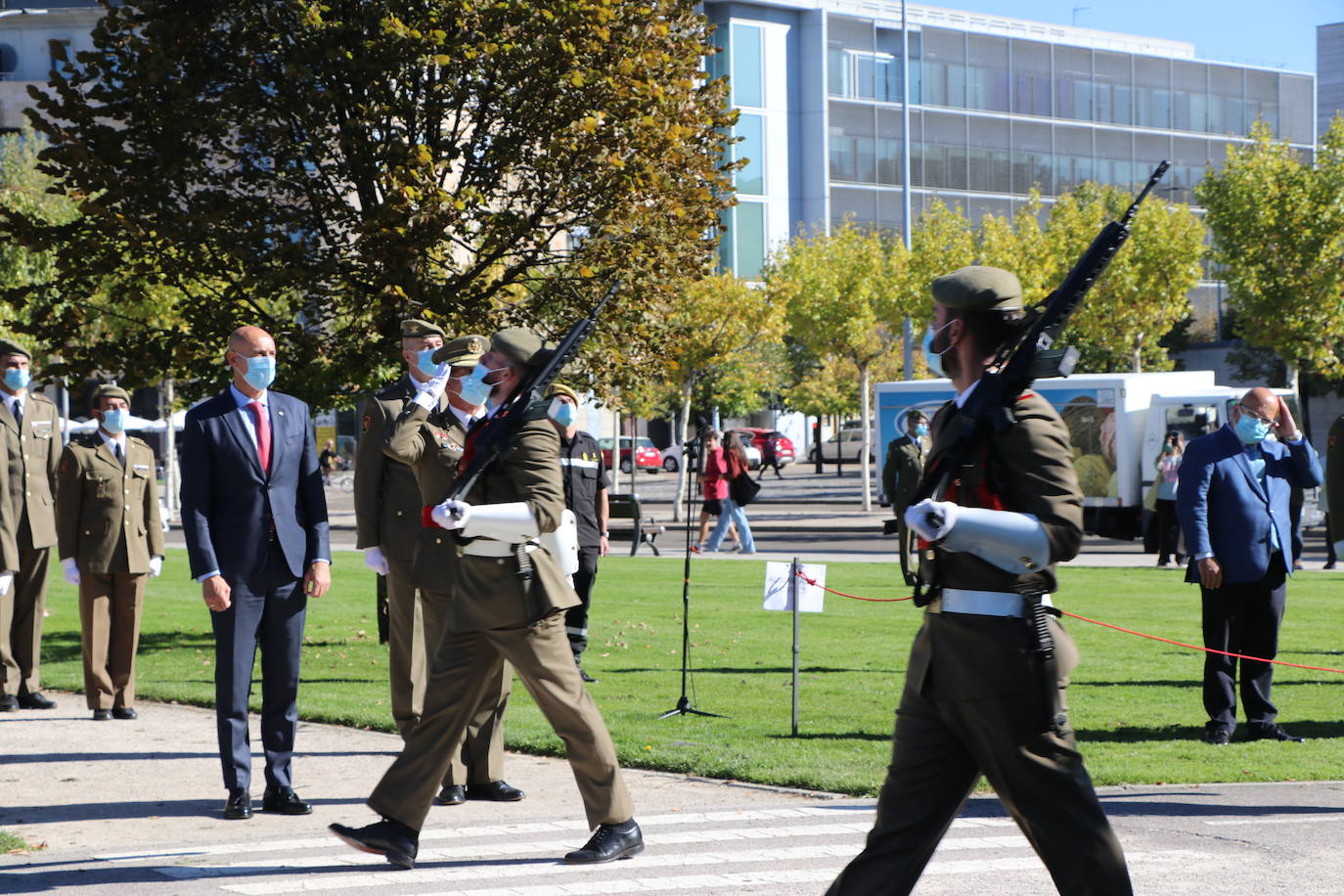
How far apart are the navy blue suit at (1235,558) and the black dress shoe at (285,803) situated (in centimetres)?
487

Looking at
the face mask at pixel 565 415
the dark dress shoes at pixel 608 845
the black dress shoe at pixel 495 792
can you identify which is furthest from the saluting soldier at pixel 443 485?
the face mask at pixel 565 415

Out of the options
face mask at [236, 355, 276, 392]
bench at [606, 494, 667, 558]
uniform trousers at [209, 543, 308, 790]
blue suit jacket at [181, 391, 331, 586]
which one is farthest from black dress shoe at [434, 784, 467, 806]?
bench at [606, 494, 667, 558]

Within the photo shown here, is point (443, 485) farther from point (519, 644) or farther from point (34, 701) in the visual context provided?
point (34, 701)

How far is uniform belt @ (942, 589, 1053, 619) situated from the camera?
4.22 m

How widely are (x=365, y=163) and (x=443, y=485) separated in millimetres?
5743

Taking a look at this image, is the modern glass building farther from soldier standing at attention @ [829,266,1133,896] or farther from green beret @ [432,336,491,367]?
soldier standing at attention @ [829,266,1133,896]

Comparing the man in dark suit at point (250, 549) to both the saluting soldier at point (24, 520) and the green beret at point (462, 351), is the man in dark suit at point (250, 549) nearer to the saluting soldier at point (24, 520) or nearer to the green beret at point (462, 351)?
the green beret at point (462, 351)

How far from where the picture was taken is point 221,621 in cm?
738

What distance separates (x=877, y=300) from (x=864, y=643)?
29.5 meters

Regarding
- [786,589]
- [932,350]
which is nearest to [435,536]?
[786,589]

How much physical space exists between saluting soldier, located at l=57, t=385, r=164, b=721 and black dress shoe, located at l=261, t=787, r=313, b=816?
10.6ft

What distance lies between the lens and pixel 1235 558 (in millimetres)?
9242

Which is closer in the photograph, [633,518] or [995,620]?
[995,620]

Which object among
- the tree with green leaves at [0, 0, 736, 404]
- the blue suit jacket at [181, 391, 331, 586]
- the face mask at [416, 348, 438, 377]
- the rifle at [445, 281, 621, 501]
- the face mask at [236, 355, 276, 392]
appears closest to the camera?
the rifle at [445, 281, 621, 501]
